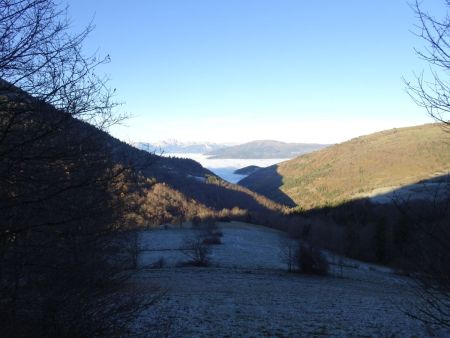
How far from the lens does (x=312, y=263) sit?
53.0 metres

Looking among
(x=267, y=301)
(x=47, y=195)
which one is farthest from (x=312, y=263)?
(x=47, y=195)

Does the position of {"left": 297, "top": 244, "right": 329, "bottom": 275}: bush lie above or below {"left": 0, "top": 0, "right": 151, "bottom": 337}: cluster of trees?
below

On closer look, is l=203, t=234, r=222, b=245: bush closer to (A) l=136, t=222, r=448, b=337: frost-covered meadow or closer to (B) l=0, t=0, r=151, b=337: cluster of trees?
(A) l=136, t=222, r=448, b=337: frost-covered meadow

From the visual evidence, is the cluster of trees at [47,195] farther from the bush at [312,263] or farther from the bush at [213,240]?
the bush at [213,240]

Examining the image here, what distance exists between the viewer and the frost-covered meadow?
72.2 feet

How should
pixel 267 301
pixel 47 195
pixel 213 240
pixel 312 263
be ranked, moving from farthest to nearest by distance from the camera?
pixel 213 240 < pixel 312 263 < pixel 267 301 < pixel 47 195

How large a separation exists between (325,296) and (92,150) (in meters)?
33.3

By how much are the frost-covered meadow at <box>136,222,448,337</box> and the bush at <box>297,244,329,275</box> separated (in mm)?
1881

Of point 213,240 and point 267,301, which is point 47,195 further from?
point 213,240

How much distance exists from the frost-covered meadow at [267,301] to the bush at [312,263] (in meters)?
1.88

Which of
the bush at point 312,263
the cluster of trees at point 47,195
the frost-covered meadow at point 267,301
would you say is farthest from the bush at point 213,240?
the cluster of trees at point 47,195

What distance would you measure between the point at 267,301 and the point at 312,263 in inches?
875

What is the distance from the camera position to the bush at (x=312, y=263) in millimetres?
52875

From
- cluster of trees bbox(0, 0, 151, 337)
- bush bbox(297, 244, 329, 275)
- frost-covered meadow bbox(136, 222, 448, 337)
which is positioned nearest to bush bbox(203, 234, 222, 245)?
frost-covered meadow bbox(136, 222, 448, 337)
